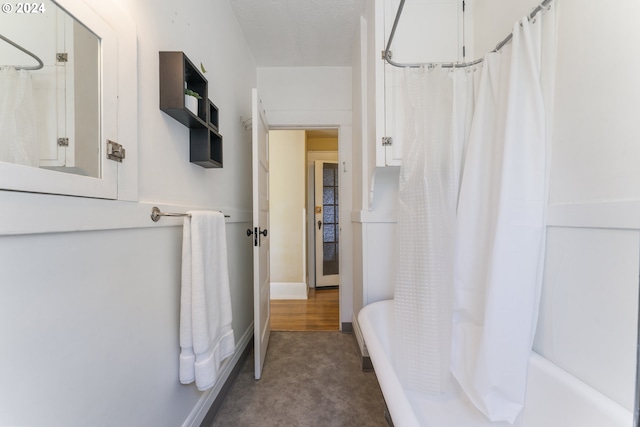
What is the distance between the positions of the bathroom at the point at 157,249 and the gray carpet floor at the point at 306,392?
12.2 inches

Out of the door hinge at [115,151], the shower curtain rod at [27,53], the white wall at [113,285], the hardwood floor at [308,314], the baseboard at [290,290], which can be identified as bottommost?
the hardwood floor at [308,314]

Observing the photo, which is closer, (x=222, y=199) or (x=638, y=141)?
(x=638, y=141)

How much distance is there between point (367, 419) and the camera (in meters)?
1.43

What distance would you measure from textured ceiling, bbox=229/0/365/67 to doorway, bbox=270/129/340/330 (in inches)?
27.3

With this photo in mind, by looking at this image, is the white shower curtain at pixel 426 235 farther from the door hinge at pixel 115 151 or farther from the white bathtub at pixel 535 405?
the door hinge at pixel 115 151

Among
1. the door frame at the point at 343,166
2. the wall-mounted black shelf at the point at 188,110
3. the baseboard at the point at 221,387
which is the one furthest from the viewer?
the door frame at the point at 343,166

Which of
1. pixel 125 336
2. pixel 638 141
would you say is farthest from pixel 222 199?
pixel 638 141

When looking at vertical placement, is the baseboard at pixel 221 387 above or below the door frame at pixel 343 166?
below

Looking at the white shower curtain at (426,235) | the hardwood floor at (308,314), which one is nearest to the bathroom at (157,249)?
the white shower curtain at (426,235)

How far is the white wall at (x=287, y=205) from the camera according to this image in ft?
11.4

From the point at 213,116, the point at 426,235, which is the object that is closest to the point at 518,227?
the point at 426,235

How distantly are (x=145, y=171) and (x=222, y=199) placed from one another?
75 cm


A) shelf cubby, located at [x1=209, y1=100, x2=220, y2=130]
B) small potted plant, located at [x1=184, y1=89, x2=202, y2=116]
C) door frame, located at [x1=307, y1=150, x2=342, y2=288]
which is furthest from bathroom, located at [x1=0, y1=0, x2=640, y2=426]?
door frame, located at [x1=307, y1=150, x2=342, y2=288]

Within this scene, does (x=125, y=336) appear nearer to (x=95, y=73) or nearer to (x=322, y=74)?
(x=95, y=73)
